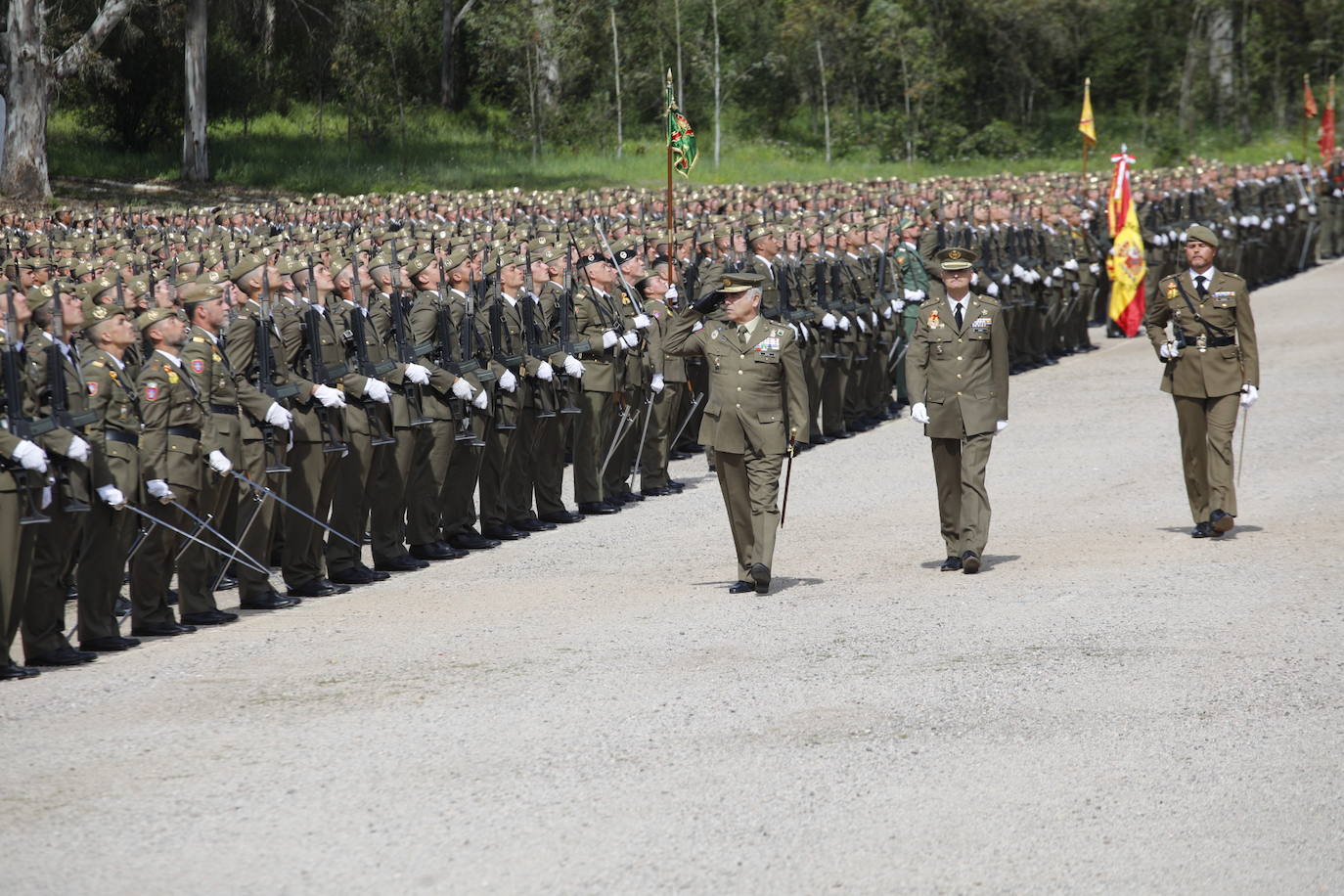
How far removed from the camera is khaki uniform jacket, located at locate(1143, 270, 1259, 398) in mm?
10484

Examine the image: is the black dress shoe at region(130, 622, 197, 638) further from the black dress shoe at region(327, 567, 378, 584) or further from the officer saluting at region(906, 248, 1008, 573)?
the officer saluting at region(906, 248, 1008, 573)

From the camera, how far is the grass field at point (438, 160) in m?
40.5

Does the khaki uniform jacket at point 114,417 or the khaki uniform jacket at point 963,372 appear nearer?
the khaki uniform jacket at point 114,417

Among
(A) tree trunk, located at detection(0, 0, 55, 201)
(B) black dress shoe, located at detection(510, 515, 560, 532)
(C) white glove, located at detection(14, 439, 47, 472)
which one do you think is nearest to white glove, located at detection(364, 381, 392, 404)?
(B) black dress shoe, located at detection(510, 515, 560, 532)

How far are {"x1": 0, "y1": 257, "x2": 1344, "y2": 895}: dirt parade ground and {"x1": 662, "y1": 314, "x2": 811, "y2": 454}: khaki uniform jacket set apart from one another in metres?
0.79

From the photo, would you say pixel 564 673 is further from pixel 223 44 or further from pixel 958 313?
pixel 223 44

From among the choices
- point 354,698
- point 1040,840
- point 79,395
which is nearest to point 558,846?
point 1040,840

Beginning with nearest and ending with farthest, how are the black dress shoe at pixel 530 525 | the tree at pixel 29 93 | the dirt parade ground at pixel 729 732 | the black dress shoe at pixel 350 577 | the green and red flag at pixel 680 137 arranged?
the dirt parade ground at pixel 729 732 → the black dress shoe at pixel 350 577 → the black dress shoe at pixel 530 525 → the green and red flag at pixel 680 137 → the tree at pixel 29 93

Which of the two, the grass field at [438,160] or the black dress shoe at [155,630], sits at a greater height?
the grass field at [438,160]

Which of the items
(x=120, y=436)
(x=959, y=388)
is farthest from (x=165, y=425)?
(x=959, y=388)

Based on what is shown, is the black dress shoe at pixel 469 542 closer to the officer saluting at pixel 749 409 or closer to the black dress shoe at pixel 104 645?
the officer saluting at pixel 749 409

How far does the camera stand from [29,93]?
34094mm

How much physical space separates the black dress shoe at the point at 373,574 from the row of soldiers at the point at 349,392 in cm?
2

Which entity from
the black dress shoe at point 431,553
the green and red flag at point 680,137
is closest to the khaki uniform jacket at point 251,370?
the black dress shoe at point 431,553
